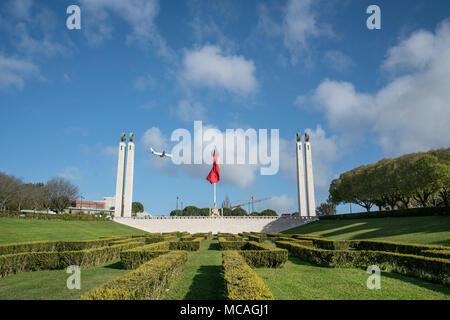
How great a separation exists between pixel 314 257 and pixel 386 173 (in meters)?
37.5

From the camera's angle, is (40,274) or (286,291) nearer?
(286,291)

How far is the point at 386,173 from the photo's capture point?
43594 millimetres

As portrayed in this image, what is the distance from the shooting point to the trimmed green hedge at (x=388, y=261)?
9.19 meters

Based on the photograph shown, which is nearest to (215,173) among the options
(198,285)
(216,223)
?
(216,223)

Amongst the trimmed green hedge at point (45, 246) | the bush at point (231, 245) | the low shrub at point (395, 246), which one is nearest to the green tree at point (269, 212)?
the low shrub at point (395, 246)

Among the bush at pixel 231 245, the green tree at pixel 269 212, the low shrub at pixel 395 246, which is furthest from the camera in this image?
the green tree at pixel 269 212

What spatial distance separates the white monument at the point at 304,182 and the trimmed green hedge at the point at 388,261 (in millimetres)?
43531

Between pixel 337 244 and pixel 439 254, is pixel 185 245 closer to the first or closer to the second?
pixel 337 244

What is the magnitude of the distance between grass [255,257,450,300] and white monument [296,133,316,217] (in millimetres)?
46438

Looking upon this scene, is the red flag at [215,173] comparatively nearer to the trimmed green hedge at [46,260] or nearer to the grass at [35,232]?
the grass at [35,232]

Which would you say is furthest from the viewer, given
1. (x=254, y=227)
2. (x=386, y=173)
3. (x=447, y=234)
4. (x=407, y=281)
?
(x=254, y=227)

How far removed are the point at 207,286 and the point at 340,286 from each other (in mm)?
4352
